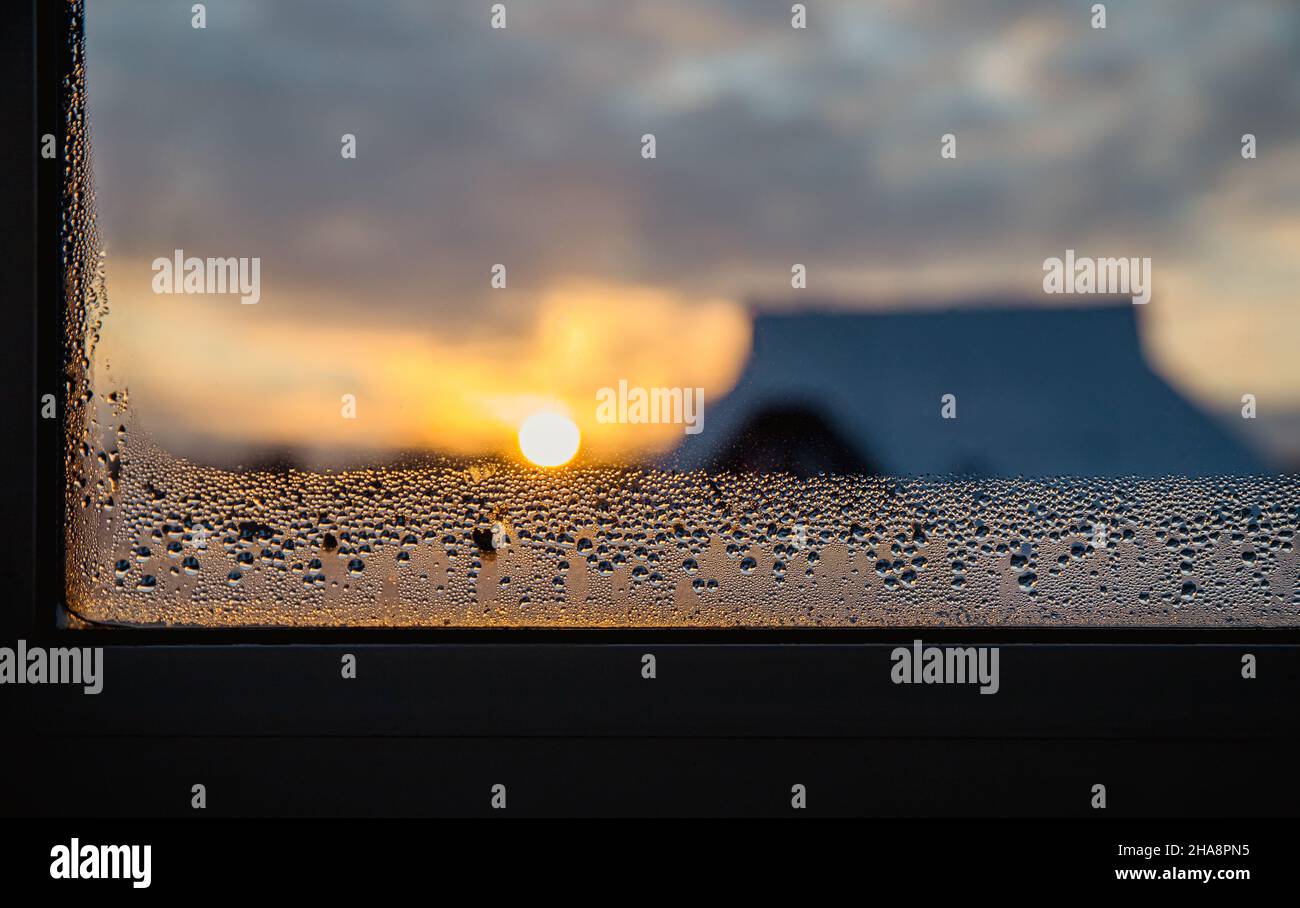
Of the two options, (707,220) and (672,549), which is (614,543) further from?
(707,220)

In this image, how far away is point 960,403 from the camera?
2.31 feet

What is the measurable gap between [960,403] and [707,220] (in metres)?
0.29

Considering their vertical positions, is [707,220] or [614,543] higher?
[707,220]

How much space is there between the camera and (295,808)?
67 centimetres

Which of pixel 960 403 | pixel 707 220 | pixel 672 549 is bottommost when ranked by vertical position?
pixel 672 549

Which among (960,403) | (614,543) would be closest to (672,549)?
(614,543)

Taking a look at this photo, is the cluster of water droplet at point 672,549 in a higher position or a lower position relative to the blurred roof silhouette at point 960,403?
lower

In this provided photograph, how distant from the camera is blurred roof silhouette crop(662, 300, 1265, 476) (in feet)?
2.29

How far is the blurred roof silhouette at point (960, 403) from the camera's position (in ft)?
2.29

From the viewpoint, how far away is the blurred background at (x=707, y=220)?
0.71 meters

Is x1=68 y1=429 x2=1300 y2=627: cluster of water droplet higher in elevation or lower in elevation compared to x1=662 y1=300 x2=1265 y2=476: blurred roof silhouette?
lower

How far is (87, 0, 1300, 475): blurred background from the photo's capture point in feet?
2.32
